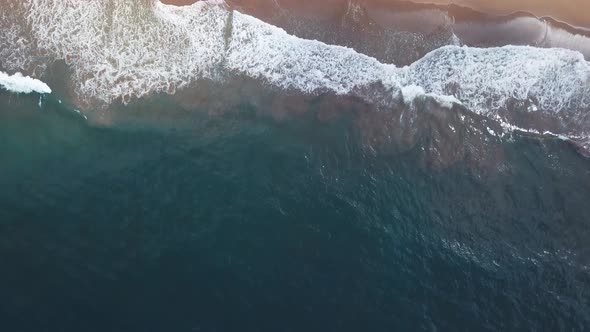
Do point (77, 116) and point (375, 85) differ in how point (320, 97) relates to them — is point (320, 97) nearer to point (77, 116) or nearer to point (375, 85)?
point (375, 85)

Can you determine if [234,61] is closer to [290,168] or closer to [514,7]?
[290,168]

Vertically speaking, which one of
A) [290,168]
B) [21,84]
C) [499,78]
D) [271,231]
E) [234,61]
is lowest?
[271,231]

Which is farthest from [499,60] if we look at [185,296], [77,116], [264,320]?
[77,116]

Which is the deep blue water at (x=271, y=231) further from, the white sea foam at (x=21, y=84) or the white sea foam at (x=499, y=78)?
the white sea foam at (x=499, y=78)

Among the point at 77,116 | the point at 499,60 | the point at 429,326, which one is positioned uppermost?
the point at 499,60

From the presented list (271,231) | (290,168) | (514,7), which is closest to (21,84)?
(290,168)

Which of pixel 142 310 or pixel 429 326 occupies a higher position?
pixel 429 326
